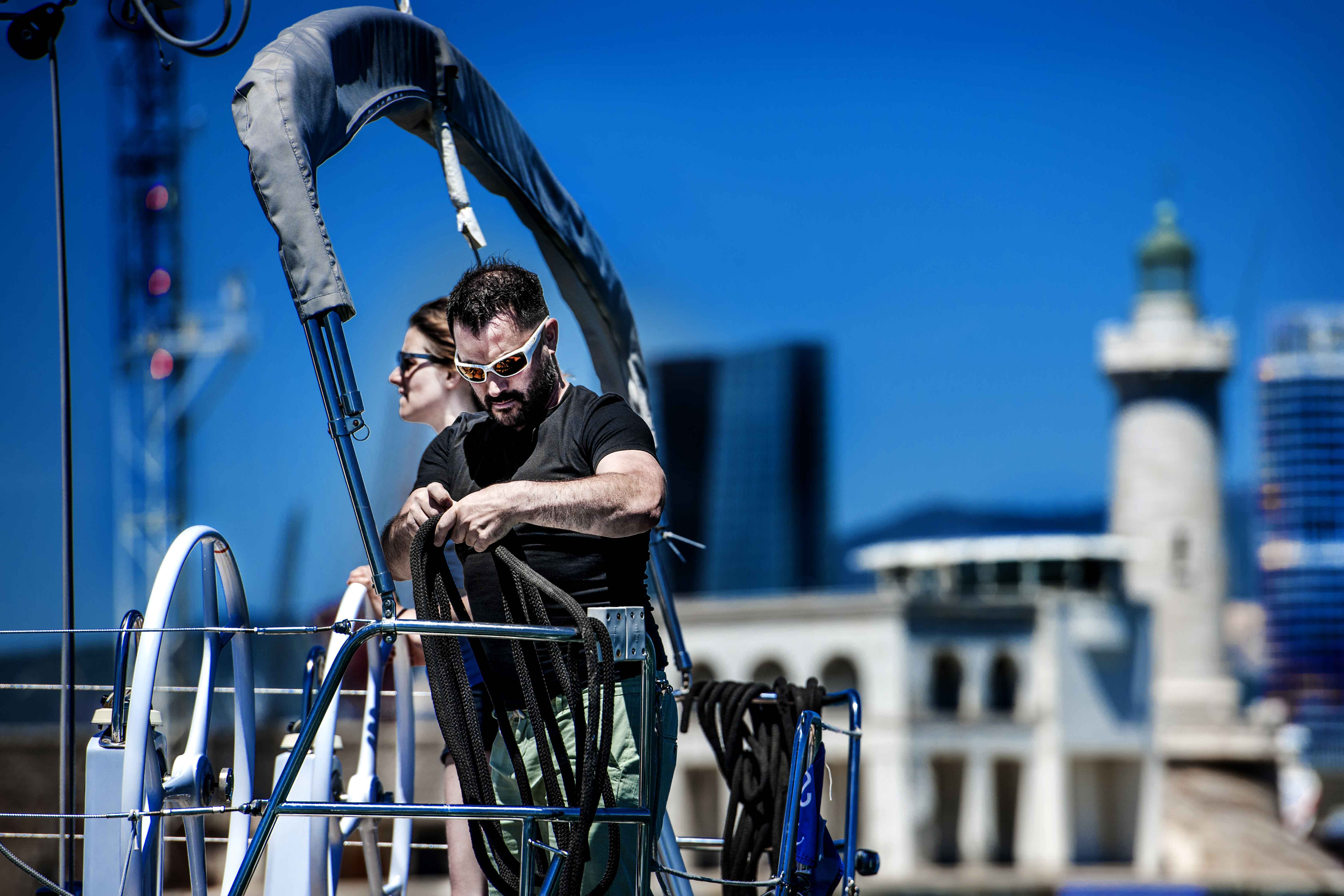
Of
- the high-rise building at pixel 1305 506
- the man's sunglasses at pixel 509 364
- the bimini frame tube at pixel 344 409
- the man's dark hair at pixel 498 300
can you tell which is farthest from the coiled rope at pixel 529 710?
the high-rise building at pixel 1305 506

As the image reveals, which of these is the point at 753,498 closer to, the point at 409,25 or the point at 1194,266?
the point at 1194,266

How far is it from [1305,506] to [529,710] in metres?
187

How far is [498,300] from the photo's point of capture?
3.58 meters

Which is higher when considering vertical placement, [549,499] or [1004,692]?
[549,499]

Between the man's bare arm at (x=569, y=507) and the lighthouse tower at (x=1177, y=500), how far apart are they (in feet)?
213

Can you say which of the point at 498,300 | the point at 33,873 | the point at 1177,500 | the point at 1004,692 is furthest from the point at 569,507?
the point at 1177,500

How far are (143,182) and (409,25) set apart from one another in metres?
49.8

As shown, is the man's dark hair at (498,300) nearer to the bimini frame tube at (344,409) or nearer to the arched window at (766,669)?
the bimini frame tube at (344,409)

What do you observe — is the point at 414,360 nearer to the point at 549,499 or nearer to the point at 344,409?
the point at 344,409

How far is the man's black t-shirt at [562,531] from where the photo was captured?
357 centimetres

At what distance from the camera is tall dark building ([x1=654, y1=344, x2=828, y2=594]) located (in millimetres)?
157875

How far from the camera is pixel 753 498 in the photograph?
15888 centimetres

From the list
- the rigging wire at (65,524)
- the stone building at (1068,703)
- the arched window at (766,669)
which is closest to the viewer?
the rigging wire at (65,524)


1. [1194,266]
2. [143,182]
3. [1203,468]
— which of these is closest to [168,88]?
[143,182]
